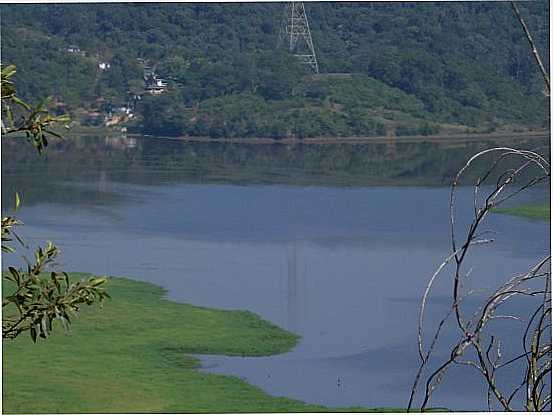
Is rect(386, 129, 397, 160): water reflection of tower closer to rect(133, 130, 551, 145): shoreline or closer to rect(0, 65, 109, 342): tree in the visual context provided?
rect(133, 130, 551, 145): shoreline

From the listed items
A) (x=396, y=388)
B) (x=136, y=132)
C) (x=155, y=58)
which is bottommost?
(x=396, y=388)

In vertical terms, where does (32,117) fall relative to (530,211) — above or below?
above

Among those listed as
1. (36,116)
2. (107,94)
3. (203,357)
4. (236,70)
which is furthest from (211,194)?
(36,116)

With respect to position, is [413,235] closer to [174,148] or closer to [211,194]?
[211,194]

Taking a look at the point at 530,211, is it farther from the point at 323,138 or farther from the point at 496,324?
the point at 323,138

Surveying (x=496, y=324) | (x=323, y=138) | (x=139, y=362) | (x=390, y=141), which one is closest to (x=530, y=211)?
(x=496, y=324)
